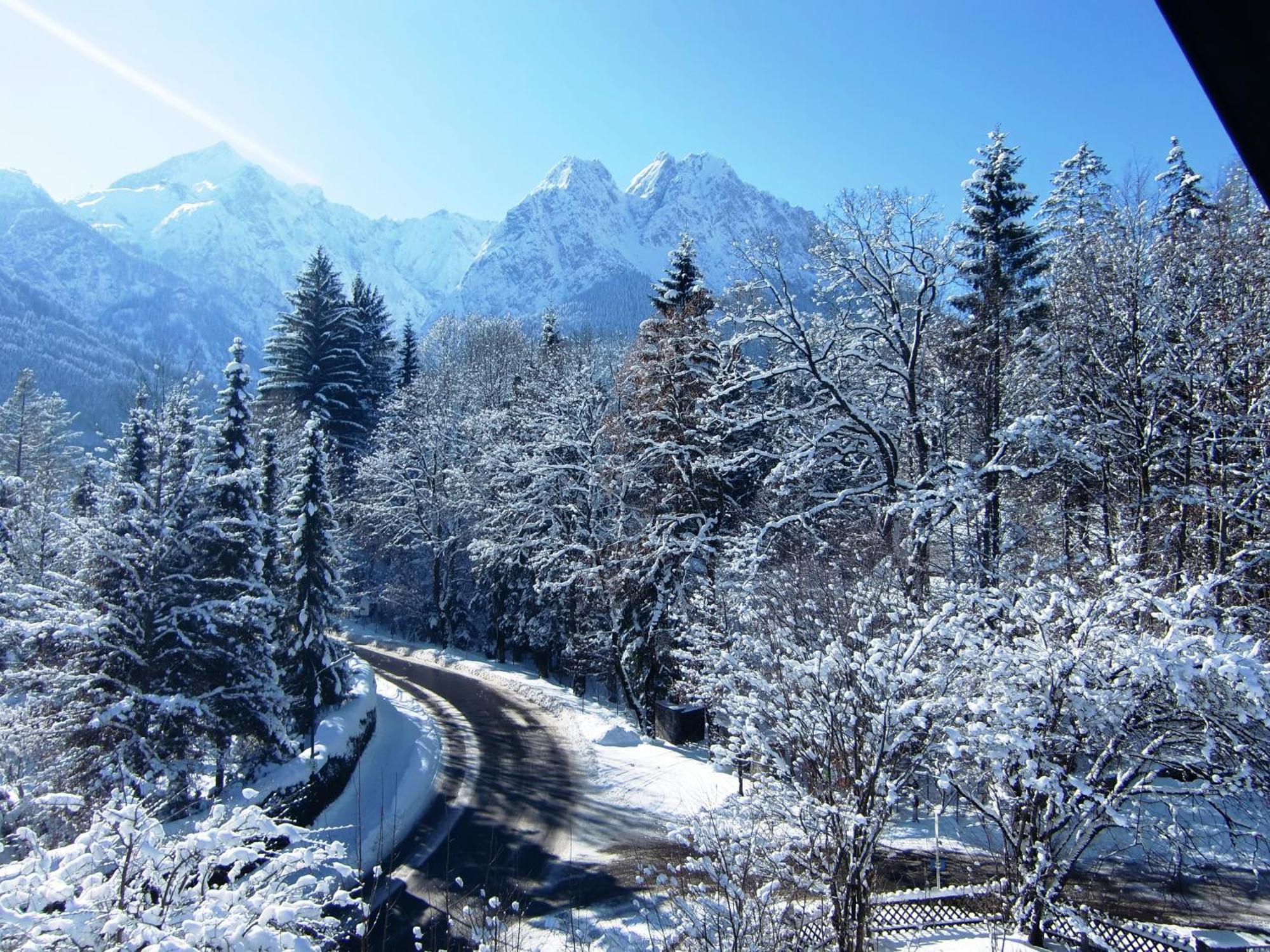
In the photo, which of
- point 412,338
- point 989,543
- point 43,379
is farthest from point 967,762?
point 43,379

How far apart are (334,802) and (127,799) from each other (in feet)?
48.6

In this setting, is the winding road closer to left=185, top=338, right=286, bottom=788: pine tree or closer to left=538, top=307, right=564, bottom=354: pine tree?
left=185, top=338, right=286, bottom=788: pine tree

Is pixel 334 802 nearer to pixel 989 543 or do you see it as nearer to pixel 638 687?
pixel 638 687

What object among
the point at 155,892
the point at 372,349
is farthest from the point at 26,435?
the point at 155,892

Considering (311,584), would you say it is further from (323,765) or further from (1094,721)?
(1094,721)

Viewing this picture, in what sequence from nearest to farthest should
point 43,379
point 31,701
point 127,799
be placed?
point 127,799 < point 31,701 < point 43,379

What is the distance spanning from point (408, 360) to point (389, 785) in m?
40.5

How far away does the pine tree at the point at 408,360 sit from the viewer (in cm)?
5422

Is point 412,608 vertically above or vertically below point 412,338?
below

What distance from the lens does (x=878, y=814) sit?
862 centimetres

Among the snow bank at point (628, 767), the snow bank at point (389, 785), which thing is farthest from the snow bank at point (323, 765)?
the snow bank at point (628, 767)

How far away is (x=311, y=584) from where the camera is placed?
22469mm

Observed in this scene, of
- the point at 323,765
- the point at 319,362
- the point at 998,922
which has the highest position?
the point at 319,362

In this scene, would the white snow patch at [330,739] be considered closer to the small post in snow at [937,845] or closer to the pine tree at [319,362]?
the small post in snow at [937,845]
